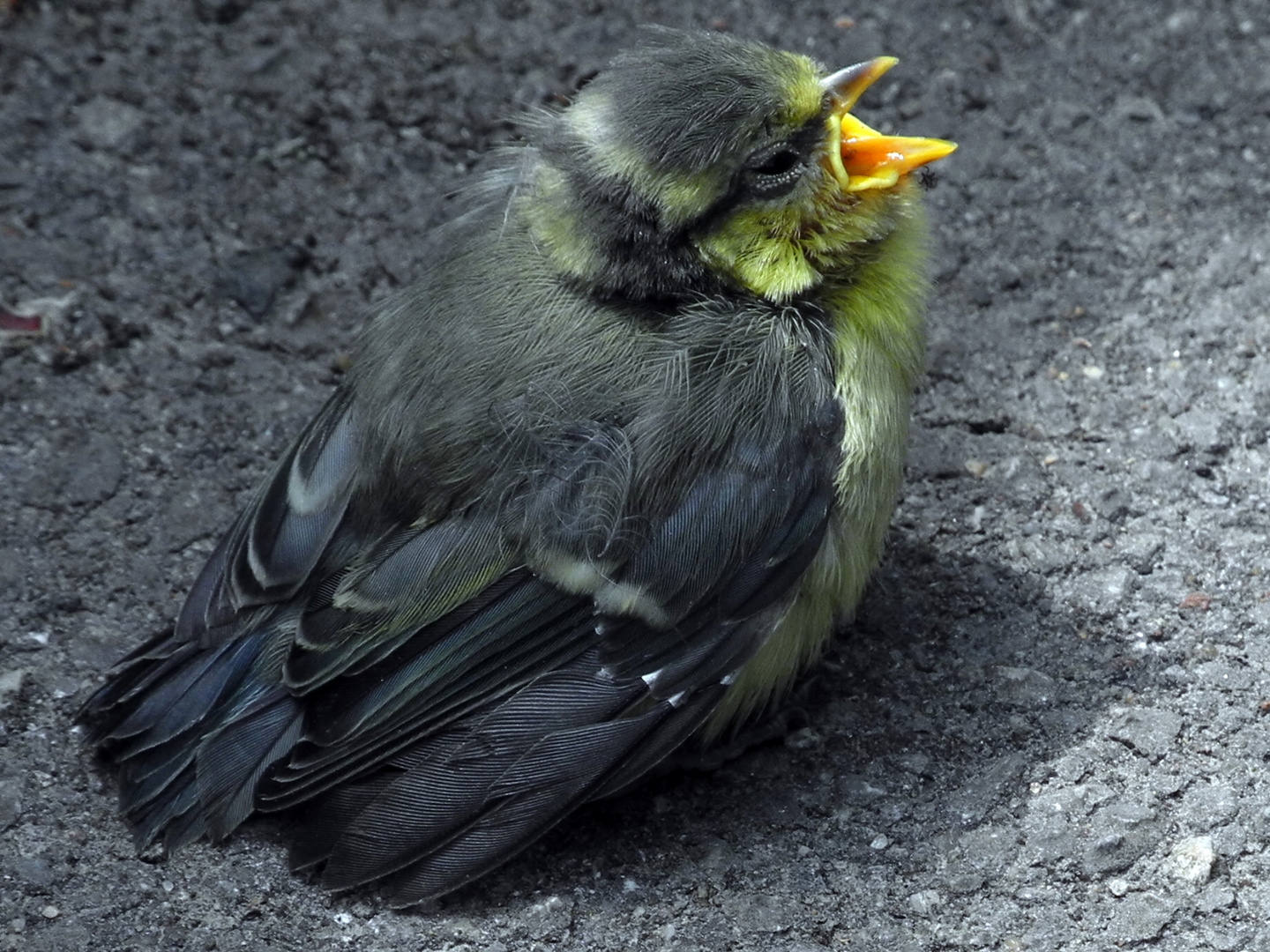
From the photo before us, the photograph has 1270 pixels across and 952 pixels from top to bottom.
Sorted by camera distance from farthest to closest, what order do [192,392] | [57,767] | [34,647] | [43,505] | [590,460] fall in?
[192,392], [43,505], [34,647], [57,767], [590,460]

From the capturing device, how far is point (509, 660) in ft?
10.4

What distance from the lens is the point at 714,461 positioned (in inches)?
124

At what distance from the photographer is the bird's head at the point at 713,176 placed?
10.5 ft

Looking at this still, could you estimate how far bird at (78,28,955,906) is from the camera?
313 cm

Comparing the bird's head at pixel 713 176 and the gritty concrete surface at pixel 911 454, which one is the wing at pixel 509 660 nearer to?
the gritty concrete surface at pixel 911 454

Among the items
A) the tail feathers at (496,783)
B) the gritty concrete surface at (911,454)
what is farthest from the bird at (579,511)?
the gritty concrete surface at (911,454)

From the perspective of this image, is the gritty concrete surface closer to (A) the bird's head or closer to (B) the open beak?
(A) the bird's head

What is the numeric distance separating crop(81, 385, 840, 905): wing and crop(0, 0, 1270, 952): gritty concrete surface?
0.53 ft

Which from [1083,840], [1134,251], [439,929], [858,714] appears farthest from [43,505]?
[1134,251]

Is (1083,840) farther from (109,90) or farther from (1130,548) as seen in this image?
(109,90)

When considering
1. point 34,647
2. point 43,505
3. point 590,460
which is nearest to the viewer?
point 590,460

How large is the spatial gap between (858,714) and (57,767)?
5.46ft

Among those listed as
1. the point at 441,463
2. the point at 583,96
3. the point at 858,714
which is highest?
the point at 583,96

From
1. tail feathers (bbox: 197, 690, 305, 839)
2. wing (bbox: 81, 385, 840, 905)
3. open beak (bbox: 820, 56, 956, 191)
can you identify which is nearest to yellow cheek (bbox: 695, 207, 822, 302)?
open beak (bbox: 820, 56, 956, 191)
